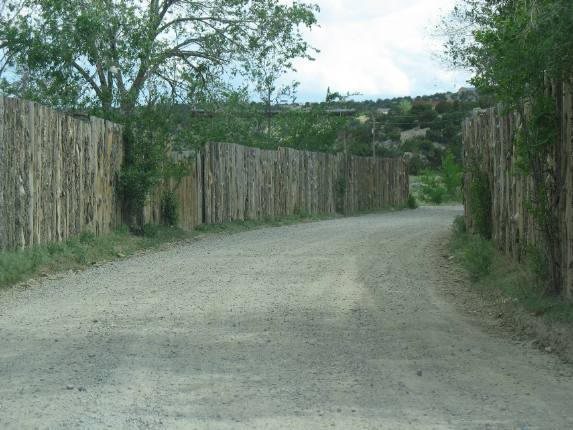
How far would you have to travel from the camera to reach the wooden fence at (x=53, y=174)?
11344 millimetres

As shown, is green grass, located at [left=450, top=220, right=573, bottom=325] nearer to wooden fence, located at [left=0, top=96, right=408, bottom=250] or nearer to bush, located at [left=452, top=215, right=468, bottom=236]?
bush, located at [left=452, top=215, right=468, bottom=236]

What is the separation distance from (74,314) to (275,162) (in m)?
16.8

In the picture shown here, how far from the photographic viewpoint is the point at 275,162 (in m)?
24.9

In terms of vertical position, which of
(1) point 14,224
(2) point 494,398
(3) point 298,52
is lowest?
(2) point 494,398

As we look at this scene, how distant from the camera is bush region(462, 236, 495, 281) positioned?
10.8 metres

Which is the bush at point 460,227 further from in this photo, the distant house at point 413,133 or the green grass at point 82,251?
the distant house at point 413,133

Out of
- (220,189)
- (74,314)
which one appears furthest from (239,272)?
(220,189)

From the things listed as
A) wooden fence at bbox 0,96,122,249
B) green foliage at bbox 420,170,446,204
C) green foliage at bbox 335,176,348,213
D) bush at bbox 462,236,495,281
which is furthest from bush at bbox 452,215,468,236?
green foliage at bbox 420,170,446,204

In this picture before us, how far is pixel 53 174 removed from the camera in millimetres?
12859

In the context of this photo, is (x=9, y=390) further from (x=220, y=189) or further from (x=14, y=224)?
(x=220, y=189)

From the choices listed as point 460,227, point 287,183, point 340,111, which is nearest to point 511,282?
point 460,227

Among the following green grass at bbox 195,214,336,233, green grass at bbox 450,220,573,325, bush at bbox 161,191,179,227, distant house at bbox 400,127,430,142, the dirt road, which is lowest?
the dirt road

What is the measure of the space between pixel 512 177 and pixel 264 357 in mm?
5446

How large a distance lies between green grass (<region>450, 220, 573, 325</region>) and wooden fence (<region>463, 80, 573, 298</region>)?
0.56 ft
